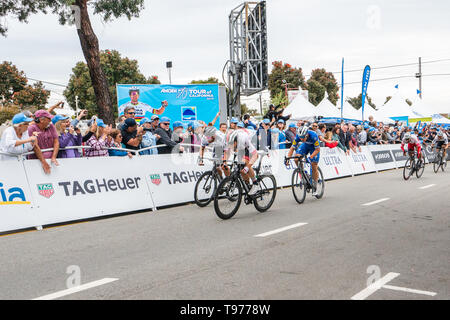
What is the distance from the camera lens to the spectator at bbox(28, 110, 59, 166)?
29.8ft

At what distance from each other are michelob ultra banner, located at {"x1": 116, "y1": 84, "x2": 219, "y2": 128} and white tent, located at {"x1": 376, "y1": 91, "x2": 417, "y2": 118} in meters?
22.3

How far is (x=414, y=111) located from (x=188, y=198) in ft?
113

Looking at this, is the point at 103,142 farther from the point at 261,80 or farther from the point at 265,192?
the point at 261,80

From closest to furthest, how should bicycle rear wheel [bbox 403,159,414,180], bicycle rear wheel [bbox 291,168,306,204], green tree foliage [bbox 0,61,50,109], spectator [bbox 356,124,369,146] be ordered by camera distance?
bicycle rear wheel [bbox 291,168,306,204] → bicycle rear wheel [bbox 403,159,414,180] → spectator [bbox 356,124,369,146] → green tree foliage [bbox 0,61,50,109]

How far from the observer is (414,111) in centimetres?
4141

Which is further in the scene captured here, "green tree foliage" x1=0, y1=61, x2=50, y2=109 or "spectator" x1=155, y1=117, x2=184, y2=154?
"green tree foliage" x1=0, y1=61, x2=50, y2=109

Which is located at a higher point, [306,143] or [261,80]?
[261,80]

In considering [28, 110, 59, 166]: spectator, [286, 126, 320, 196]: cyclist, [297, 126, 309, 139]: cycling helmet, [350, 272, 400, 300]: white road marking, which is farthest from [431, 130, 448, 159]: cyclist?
[350, 272, 400, 300]: white road marking

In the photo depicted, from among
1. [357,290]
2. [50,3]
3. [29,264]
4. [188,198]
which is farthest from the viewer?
[50,3]

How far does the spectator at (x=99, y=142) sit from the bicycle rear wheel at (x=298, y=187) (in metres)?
4.30

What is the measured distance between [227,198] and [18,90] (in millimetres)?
56857

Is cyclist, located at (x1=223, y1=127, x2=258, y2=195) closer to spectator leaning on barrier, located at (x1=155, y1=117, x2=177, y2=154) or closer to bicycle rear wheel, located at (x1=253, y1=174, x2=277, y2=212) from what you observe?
bicycle rear wheel, located at (x1=253, y1=174, x2=277, y2=212)

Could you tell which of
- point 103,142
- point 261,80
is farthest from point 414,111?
point 103,142

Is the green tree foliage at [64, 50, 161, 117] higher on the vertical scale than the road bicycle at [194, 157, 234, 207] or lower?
higher
